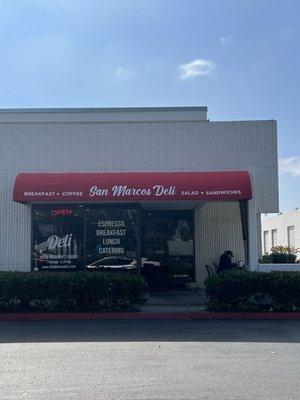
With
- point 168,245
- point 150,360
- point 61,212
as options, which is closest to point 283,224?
point 168,245

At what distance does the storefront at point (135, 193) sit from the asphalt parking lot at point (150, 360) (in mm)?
3815

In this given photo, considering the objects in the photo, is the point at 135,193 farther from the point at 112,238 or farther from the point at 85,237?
the point at 85,237

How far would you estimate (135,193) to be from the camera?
15836 mm

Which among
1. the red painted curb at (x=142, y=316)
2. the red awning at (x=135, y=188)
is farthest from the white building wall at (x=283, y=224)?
the red painted curb at (x=142, y=316)

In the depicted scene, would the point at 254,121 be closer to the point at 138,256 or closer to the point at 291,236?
the point at 138,256

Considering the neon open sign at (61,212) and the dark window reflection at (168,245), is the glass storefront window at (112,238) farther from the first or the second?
the dark window reflection at (168,245)

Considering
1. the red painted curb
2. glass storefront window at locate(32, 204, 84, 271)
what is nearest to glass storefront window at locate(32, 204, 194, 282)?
glass storefront window at locate(32, 204, 84, 271)

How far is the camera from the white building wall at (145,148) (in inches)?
732

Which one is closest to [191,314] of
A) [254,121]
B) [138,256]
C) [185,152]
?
[138,256]

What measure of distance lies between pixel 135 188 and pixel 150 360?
7270 mm

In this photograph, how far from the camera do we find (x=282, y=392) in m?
7.21

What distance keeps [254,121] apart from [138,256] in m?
6.24

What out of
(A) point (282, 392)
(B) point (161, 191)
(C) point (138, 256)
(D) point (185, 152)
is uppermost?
(D) point (185, 152)

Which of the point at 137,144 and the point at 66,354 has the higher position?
the point at 137,144
